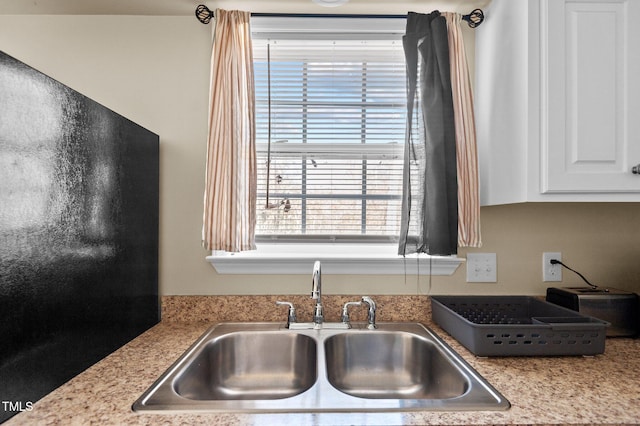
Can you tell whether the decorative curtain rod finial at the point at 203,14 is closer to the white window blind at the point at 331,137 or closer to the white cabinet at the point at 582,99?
the white window blind at the point at 331,137

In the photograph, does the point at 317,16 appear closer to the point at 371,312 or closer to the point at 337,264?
the point at 337,264

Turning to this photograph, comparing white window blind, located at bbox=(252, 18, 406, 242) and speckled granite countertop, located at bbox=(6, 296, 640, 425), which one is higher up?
white window blind, located at bbox=(252, 18, 406, 242)

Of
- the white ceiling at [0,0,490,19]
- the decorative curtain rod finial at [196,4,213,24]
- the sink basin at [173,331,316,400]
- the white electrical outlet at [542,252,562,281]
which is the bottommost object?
the sink basin at [173,331,316,400]

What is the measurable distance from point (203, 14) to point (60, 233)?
1044mm

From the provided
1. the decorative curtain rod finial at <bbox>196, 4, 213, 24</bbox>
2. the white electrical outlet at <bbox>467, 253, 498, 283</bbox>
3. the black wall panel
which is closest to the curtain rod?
the decorative curtain rod finial at <bbox>196, 4, 213, 24</bbox>

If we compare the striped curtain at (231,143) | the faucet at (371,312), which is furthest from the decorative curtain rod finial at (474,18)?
the faucet at (371,312)

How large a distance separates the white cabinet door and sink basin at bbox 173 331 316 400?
105cm

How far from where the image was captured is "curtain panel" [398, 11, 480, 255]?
4.61 ft

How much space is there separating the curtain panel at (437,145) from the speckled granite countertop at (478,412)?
442 millimetres

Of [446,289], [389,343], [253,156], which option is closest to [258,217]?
[253,156]

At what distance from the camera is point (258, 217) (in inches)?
63.4

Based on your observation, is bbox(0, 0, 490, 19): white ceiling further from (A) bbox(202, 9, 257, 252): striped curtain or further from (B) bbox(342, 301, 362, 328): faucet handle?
(B) bbox(342, 301, 362, 328): faucet handle

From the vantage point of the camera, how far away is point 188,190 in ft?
5.06

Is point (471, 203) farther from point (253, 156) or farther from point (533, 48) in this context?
point (253, 156)
